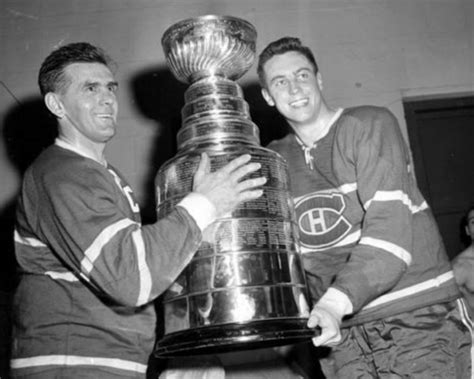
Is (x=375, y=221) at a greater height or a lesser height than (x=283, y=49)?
lesser

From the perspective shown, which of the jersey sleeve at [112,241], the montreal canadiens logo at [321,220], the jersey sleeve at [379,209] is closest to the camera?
the jersey sleeve at [112,241]

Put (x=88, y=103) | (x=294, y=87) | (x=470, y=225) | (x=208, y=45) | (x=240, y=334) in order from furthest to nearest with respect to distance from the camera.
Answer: (x=470, y=225), (x=294, y=87), (x=88, y=103), (x=208, y=45), (x=240, y=334)

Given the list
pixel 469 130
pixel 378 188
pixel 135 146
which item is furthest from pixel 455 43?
pixel 378 188

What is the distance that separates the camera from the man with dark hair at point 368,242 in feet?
4.72

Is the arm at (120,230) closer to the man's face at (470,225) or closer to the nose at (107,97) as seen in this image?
the nose at (107,97)

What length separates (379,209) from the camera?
1480 mm

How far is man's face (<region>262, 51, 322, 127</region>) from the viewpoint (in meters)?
1.78

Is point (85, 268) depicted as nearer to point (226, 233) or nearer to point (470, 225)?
point (226, 233)

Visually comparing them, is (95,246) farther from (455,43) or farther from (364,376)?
(455,43)

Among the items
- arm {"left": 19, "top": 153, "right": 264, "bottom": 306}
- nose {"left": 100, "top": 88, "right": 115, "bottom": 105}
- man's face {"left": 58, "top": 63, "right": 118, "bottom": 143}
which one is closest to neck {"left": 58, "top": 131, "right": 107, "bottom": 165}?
man's face {"left": 58, "top": 63, "right": 118, "bottom": 143}

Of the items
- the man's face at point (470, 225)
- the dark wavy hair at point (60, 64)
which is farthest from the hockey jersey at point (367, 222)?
the man's face at point (470, 225)

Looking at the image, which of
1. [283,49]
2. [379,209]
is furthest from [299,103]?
[379,209]

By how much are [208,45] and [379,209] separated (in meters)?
0.70

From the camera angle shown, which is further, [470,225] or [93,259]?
[470,225]
